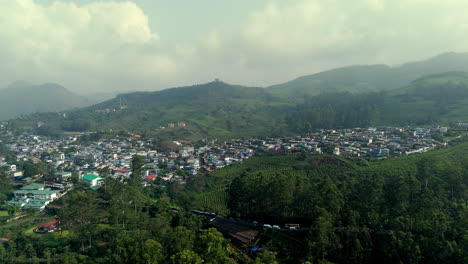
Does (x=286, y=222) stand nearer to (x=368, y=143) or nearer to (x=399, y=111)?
(x=368, y=143)

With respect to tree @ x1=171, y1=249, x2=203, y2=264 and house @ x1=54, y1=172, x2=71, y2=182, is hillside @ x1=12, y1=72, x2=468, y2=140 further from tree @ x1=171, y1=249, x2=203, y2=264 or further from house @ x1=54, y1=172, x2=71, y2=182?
tree @ x1=171, y1=249, x2=203, y2=264

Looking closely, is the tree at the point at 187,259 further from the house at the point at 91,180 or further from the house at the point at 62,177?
the house at the point at 62,177

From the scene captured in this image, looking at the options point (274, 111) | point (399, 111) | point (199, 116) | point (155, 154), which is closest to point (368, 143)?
point (399, 111)

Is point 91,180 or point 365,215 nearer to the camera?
point 365,215

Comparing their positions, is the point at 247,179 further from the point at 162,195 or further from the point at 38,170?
the point at 38,170

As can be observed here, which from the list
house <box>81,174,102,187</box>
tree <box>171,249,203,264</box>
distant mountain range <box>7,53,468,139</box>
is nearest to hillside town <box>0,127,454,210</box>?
house <box>81,174,102,187</box>

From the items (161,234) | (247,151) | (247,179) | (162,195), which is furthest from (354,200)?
(247,151)

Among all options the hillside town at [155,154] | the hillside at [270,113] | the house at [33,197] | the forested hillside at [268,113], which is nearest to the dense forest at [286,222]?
the house at [33,197]
